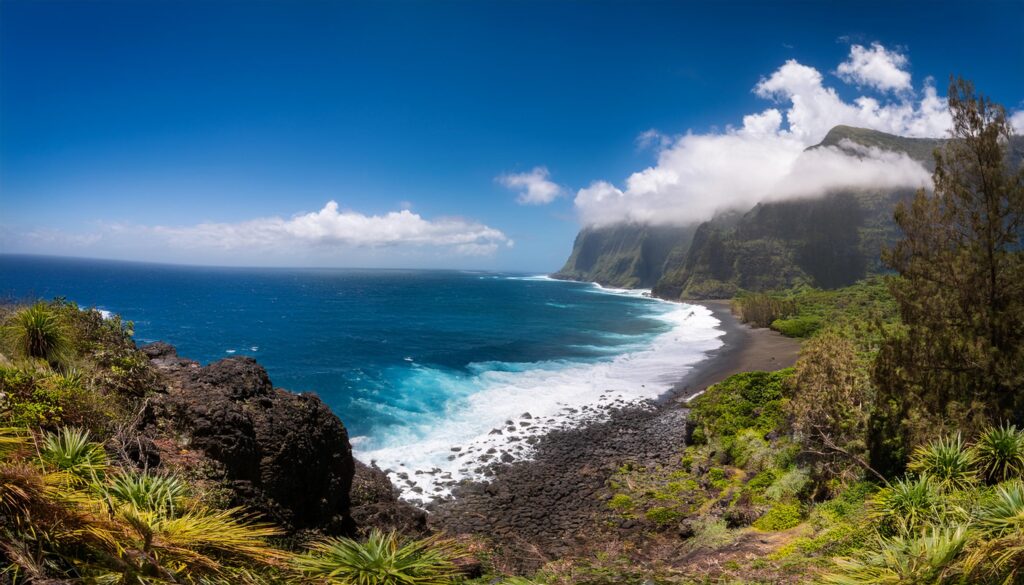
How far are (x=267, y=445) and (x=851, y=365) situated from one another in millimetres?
23671

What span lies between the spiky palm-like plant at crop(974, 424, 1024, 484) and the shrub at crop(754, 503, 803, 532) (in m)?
6.63

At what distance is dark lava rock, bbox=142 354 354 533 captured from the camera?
11.5 metres

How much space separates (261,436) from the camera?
1334 centimetres

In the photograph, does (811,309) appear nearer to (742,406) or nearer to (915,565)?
(742,406)

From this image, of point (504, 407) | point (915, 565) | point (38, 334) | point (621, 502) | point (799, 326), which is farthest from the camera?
point (799, 326)

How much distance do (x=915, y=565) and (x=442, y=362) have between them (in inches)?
1917

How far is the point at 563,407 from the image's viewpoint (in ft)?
123

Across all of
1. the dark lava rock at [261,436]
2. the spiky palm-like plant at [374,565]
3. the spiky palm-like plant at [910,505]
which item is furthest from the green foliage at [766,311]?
the spiky palm-like plant at [374,565]

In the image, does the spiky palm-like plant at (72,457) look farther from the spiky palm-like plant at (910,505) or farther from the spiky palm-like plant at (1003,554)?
the spiky palm-like plant at (910,505)

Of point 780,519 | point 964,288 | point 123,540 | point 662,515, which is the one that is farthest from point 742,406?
point 123,540

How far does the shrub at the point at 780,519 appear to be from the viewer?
49.8 ft

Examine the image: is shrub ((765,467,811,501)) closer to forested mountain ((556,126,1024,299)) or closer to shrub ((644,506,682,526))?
shrub ((644,506,682,526))

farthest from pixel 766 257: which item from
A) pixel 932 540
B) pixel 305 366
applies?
pixel 932 540

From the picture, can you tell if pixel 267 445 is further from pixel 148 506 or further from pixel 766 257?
pixel 766 257
